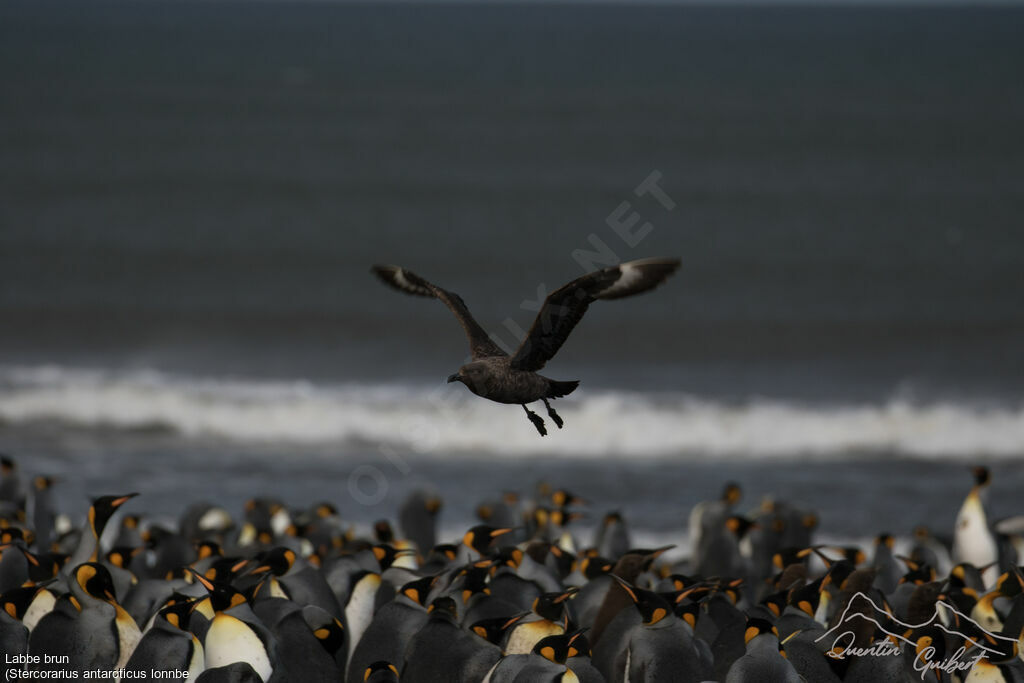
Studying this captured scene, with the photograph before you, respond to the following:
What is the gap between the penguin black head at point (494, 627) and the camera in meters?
7.57

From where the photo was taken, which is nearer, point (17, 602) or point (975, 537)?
point (17, 602)

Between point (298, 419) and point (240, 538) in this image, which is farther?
point (298, 419)

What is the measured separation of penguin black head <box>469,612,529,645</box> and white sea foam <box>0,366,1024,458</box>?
12.6 m

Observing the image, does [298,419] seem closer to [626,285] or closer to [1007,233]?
[626,285]

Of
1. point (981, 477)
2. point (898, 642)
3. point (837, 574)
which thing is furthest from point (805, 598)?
point (981, 477)

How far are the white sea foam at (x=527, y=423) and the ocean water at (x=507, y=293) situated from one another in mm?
73

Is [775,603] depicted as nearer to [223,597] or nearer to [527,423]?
[223,597]

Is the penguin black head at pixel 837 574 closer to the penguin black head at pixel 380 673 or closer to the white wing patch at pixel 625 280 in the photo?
the white wing patch at pixel 625 280

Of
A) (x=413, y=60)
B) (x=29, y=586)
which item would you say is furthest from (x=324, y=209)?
(x=413, y=60)

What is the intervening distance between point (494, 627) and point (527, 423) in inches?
519

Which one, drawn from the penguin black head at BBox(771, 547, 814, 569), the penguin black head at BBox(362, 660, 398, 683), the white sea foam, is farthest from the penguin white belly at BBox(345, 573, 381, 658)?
the white sea foam

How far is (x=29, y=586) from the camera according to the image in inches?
311

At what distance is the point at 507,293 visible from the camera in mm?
33094

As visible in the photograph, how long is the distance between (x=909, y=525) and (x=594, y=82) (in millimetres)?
77386
